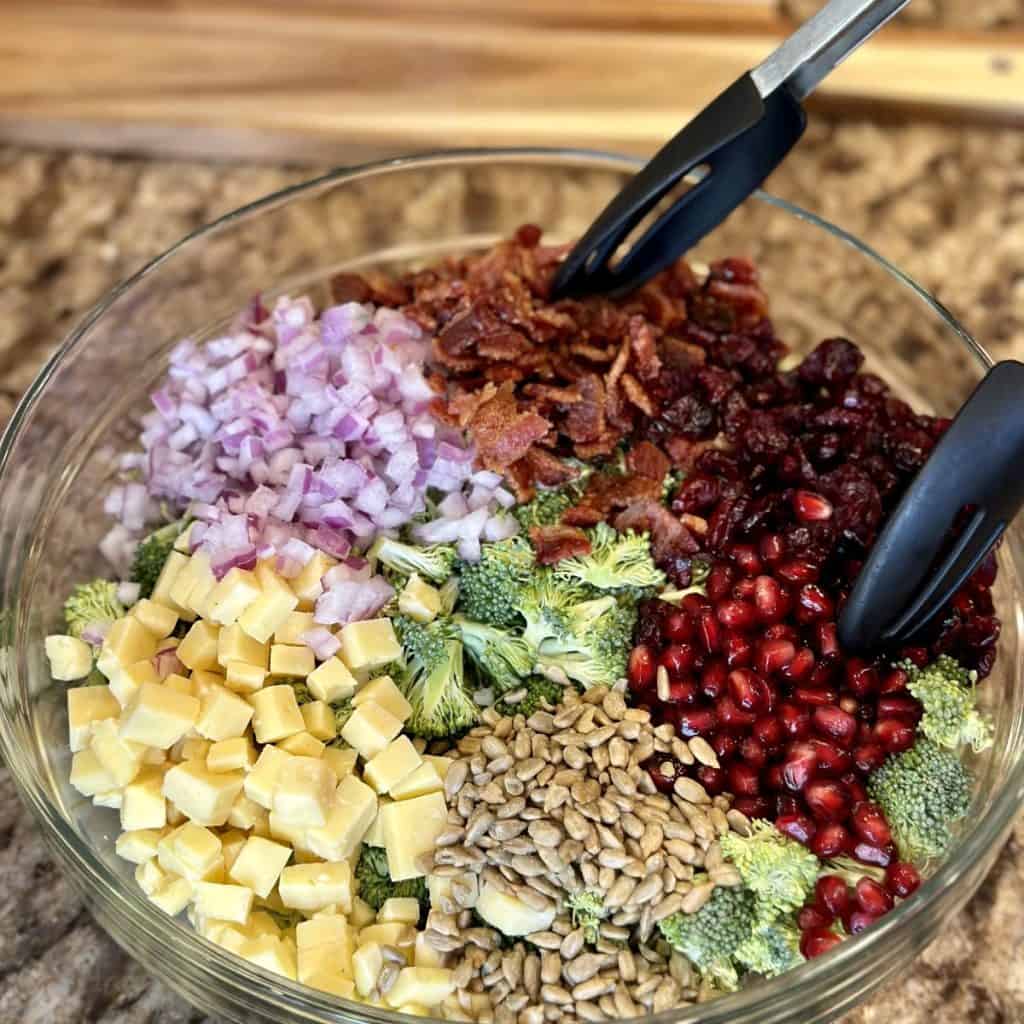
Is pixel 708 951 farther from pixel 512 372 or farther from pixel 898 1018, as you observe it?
pixel 512 372

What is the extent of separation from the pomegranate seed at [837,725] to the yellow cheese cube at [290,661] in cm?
80

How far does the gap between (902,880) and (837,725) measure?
240mm

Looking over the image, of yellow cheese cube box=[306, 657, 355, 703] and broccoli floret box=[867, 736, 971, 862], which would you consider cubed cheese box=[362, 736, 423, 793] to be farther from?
broccoli floret box=[867, 736, 971, 862]

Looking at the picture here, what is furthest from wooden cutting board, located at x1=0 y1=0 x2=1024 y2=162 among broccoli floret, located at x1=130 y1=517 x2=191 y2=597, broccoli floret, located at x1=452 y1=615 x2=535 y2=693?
broccoli floret, located at x1=452 y1=615 x2=535 y2=693

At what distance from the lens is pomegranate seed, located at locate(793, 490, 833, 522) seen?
199cm

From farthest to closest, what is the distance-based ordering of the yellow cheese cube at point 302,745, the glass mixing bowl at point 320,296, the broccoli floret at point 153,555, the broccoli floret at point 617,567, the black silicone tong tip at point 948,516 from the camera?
the broccoli floret at point 153,555 < the broccoli floret at point 617,567 < the yellow cheese cube at point 302,745 < the black silicone tong tip at point 948,516 < the glass mixing bowl at point 320,296

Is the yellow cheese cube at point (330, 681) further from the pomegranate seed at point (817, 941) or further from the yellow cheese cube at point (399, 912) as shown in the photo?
the pomegranate seed at point (817, 941)

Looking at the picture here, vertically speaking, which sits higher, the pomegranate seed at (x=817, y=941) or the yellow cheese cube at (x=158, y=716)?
the pomegranate seed at (x=817, y=941)

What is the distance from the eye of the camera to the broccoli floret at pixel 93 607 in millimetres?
2072

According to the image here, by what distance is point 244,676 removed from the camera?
6.05ft

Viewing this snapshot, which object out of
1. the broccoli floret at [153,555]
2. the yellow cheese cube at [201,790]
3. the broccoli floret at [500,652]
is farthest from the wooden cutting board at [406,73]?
the yellow cheese cube at [201,790]

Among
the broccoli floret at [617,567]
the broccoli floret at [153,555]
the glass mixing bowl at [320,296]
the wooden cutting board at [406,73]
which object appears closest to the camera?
the glass mixing bowl at [320,296]

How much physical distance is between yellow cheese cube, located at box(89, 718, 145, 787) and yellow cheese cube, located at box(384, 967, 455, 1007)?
504 mm

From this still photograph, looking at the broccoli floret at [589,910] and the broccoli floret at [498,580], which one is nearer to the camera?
the broccoli floret at [589,910]
